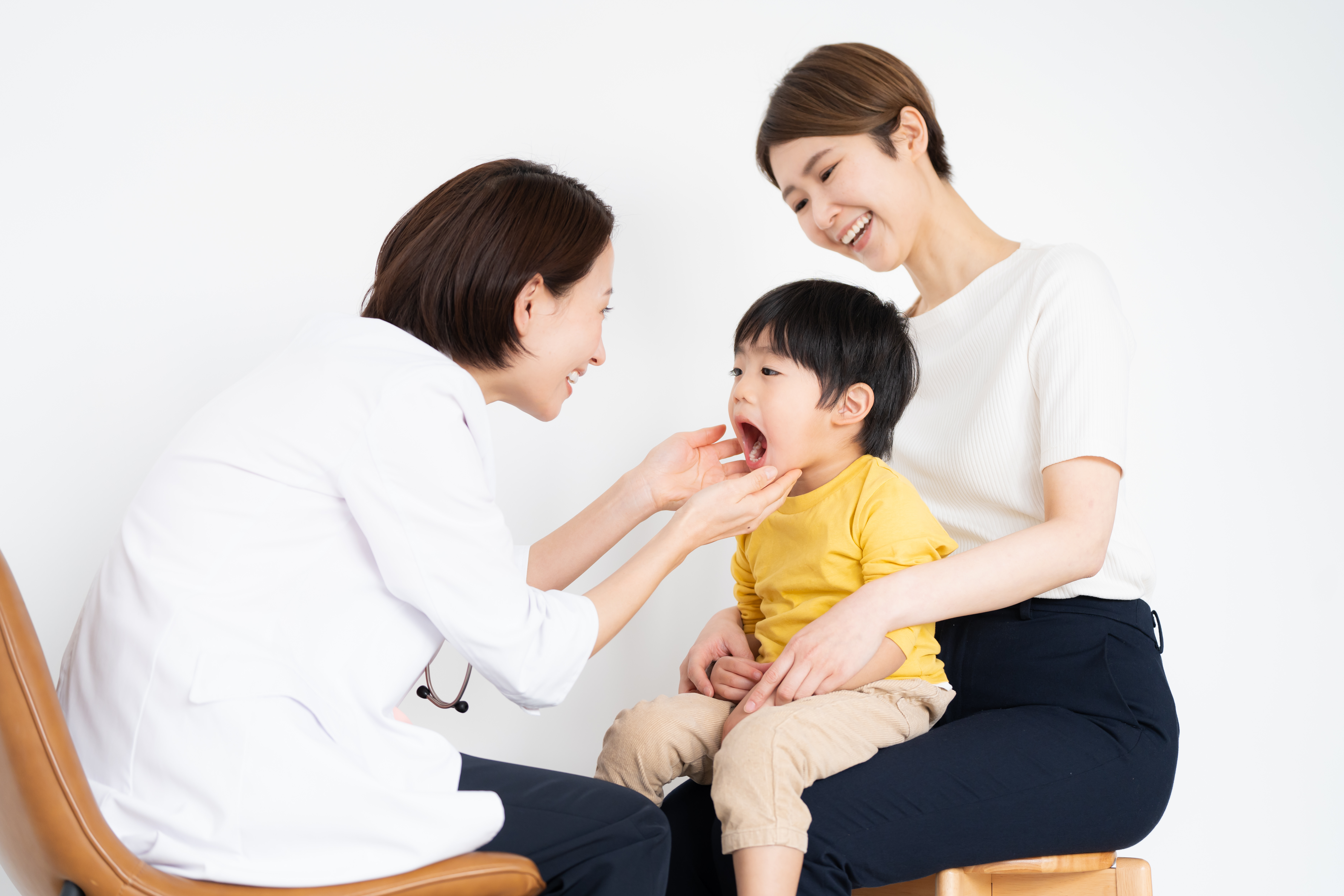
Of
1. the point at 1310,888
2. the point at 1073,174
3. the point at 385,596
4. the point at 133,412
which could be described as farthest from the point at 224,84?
the point at 1310,888

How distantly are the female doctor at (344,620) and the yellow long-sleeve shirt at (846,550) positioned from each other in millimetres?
331

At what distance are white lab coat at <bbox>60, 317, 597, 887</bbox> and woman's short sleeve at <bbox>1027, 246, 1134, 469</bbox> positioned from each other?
78 centimetres

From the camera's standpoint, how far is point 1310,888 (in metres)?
2.39

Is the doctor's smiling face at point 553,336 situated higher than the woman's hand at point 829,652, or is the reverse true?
the doctor's smiling face at point 553,336

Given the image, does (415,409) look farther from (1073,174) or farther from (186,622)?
(1073,174)

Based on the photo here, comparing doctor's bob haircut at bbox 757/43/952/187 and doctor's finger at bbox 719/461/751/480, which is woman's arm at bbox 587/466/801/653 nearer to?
doctor's finger at bbox 719/461/751/480

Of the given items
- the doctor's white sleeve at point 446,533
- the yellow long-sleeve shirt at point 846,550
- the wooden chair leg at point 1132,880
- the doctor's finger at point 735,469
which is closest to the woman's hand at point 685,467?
the doctor's finger at point 735,469

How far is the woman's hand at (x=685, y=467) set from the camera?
1.64m

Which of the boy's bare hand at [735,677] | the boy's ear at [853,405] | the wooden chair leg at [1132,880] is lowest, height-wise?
the wooden chair leg at [1132,880]

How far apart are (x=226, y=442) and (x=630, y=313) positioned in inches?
48.2

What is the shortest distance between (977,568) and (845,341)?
0.49 m

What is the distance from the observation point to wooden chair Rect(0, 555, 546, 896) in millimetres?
777

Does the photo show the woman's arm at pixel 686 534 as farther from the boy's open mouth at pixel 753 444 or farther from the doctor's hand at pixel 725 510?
the boy's open mouth at pixel 753 444

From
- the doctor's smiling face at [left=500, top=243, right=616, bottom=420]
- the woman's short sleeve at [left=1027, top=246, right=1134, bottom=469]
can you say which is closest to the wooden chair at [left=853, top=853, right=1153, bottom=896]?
the woman's short sleeve at [left=1027, top=246, right=1134, bottom=469]
